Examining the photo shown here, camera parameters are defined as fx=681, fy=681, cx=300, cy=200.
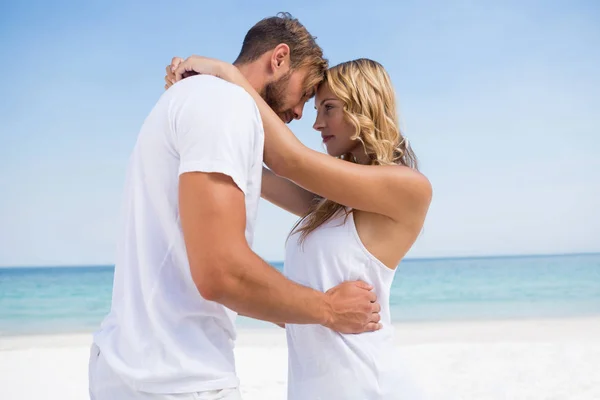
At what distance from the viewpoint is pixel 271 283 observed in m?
1.65

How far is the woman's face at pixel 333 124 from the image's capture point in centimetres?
277

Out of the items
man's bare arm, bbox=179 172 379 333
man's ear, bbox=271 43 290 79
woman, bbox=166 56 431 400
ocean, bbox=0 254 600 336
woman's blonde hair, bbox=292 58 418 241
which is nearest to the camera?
man's bare arm, bbox=179 172 379 333

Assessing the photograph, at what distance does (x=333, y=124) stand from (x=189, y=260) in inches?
53.8

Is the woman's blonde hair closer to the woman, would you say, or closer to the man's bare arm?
the woman

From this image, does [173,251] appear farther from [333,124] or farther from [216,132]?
[333,124]

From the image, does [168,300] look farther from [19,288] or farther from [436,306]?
[19,288]

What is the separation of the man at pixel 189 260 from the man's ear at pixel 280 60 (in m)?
0.70

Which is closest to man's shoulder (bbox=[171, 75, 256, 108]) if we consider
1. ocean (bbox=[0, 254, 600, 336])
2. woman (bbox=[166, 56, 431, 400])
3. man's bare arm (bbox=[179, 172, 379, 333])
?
man's bare arm (bbox=[179, 172, 379, 333])

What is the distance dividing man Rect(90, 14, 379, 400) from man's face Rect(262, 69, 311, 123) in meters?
0.71

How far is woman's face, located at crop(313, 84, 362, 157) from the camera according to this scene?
9.10ft

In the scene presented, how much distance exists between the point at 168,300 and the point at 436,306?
19.0 metres

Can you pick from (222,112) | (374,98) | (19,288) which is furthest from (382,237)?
(19,288)

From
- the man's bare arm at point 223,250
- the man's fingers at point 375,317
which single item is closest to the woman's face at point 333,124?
the man's fingers at point 375,317

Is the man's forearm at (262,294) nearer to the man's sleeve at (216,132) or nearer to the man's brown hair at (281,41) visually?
the man's sleeve at (216,132)
